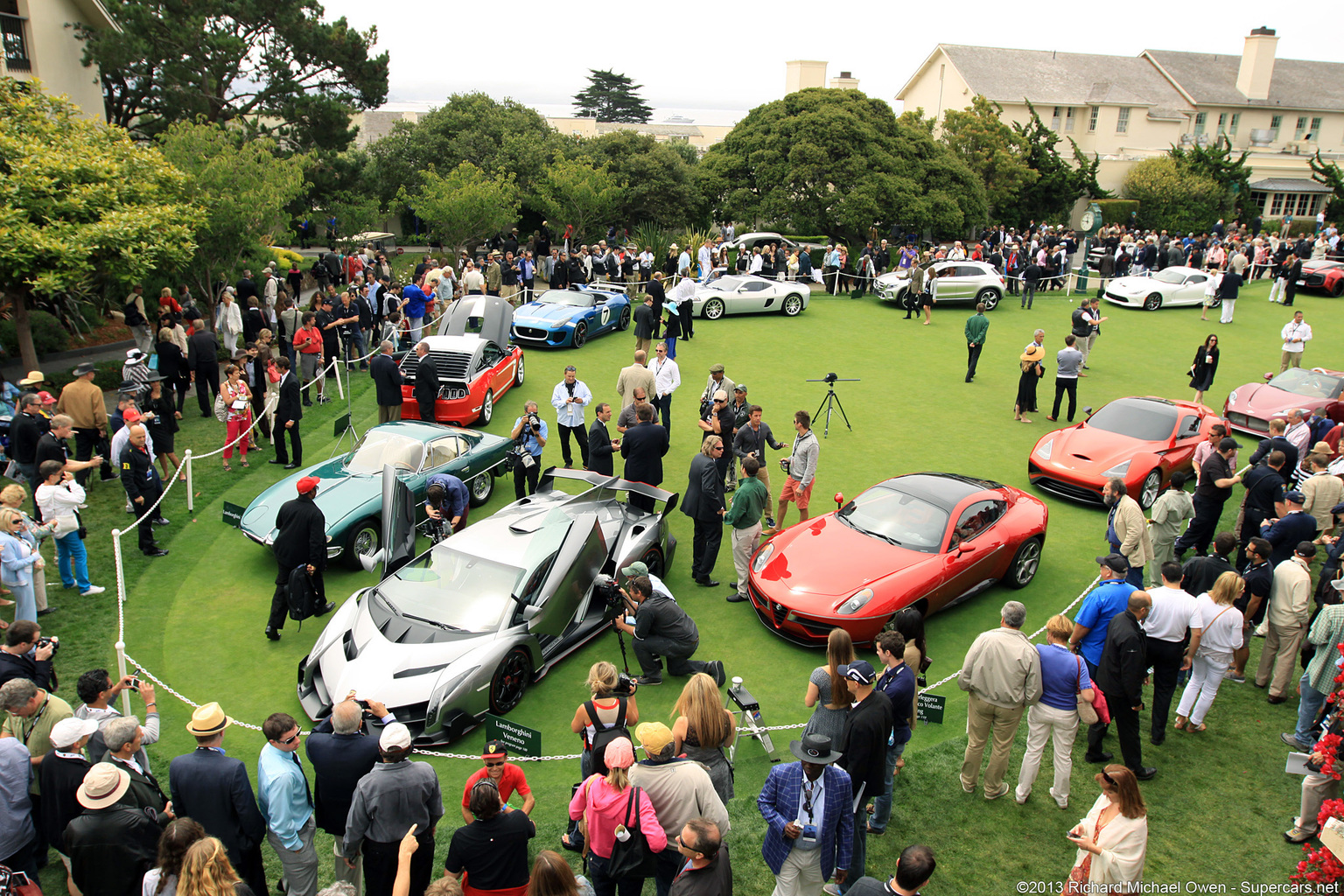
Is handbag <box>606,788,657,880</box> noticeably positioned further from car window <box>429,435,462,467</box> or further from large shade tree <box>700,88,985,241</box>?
large shade tree <box>700,88,985,241</box>

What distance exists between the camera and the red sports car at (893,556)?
27.0 feet

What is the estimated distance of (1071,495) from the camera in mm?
12281

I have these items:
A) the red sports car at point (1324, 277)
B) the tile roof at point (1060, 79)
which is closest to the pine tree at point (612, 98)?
the tile roof at point (1060, 79)

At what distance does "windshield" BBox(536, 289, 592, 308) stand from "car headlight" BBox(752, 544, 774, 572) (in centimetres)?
1200

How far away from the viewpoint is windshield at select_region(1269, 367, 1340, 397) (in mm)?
14969

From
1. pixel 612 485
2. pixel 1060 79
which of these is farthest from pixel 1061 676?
pixel 1060 79

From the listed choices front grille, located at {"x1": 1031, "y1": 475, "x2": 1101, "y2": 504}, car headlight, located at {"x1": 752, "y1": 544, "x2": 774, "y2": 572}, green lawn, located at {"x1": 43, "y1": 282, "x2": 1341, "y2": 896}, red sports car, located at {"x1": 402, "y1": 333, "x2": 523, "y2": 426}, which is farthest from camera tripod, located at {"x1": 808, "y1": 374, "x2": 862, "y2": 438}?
red sports car, located at {"x1": 402, "y1": 333, "x2": 523, "y2": 426}

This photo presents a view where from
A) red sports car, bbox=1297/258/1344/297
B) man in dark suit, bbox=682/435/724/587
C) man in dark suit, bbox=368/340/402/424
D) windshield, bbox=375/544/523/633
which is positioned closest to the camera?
windshield, bbox=375/544/523/633

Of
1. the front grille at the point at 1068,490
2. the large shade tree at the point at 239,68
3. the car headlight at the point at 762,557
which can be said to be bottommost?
the front grille at the point at 1068,490

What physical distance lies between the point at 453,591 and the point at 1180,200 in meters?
45.7

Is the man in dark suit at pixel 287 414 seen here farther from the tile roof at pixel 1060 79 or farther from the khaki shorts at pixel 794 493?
the tile roof at pixel 1060 79

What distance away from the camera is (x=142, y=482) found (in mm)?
9867

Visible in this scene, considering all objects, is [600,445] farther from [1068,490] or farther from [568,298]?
[568,298]

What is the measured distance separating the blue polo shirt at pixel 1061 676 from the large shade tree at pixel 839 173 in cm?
2608
